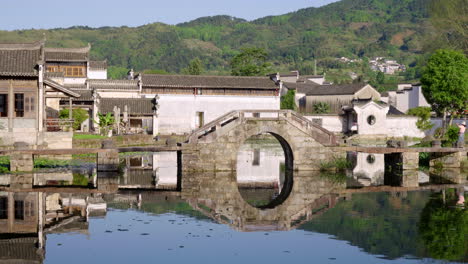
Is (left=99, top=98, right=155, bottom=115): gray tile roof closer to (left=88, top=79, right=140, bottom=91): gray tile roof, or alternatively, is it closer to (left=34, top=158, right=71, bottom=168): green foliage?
(left=88, top=79, right=140, bottom=91): gray tile roof

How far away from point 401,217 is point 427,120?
148 ft

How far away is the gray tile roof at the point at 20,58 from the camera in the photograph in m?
34.7

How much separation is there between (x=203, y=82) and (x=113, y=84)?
332 inches

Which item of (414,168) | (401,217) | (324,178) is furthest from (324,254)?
(414,168)

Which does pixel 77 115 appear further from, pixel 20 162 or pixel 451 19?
pixel 451 19

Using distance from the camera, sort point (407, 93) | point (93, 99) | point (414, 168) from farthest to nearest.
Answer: point (407, 93), point (93, 99), point (414, 168)

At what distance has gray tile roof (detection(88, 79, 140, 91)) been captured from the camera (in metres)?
64.8

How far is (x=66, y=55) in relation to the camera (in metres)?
67.0

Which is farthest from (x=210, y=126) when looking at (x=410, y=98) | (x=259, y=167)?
(x=410, y=98)

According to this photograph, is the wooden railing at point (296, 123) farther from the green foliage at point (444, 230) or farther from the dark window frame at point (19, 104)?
the dark window frame at point (19, 104)

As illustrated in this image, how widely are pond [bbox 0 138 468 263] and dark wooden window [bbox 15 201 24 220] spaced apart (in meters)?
0.03

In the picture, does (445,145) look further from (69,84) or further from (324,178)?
(69,84)

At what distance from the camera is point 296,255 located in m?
16.0

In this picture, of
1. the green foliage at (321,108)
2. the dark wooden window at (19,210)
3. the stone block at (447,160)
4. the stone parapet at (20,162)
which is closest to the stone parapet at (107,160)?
the stone parapet at (20,162)
